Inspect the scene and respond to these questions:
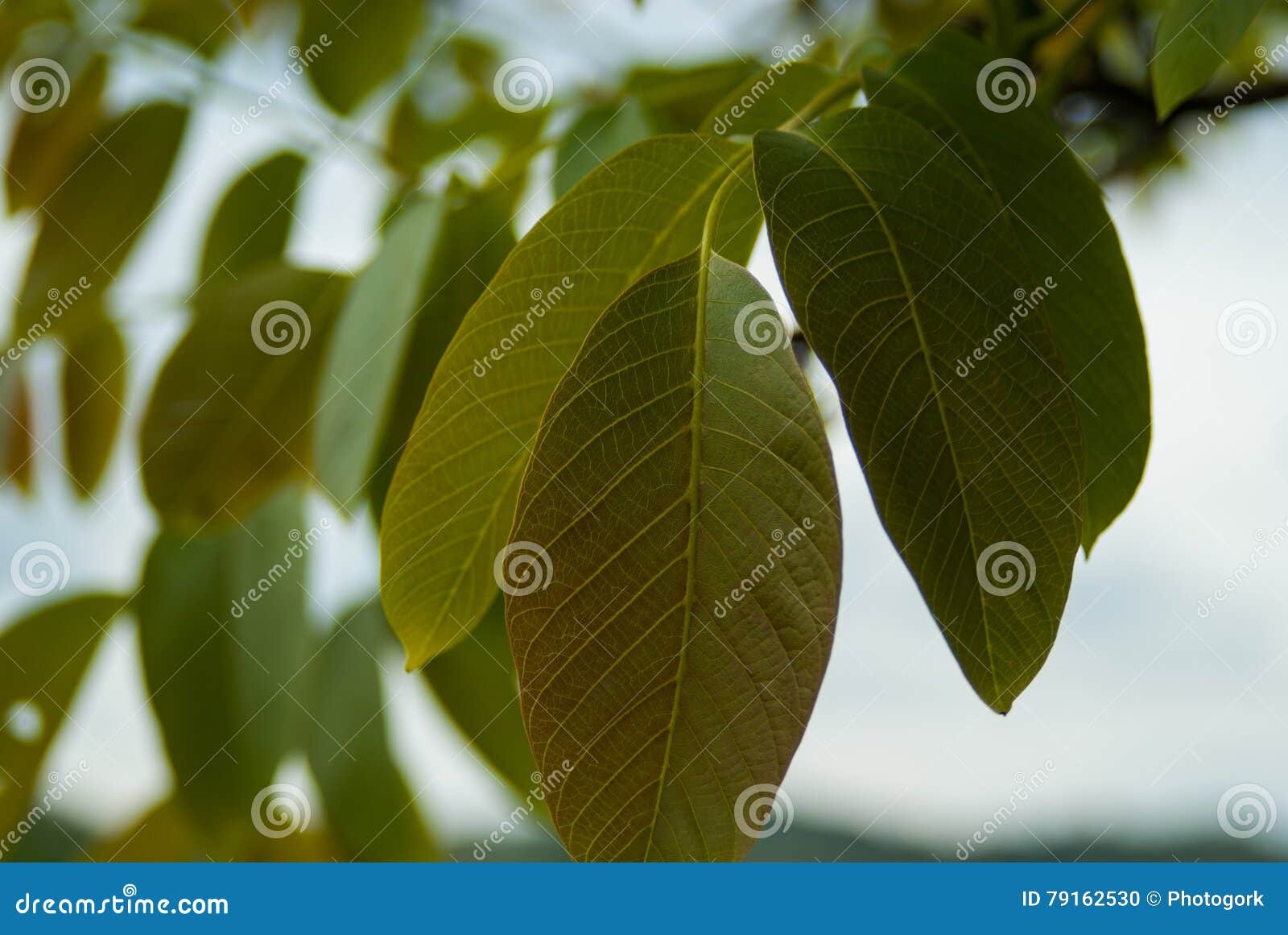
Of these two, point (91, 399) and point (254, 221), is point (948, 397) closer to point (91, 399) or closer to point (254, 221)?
point (254, 221)

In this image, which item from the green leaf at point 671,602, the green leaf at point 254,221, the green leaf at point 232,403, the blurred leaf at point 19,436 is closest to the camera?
the green leaf at point 671,602

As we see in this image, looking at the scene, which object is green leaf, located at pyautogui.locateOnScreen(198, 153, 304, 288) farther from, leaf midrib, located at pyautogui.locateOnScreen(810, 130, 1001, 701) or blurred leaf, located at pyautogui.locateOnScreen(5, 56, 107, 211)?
leaf midrib, located at pyautogui.locateOnScreen(810, 130, 1001, 701)

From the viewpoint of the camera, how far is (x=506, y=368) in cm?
43

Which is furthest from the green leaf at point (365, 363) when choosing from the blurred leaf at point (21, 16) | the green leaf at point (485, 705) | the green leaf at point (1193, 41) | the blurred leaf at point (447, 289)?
the blurred leaf at point (21, 16)

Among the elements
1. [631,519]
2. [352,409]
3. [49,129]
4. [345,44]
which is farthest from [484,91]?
[631,519]

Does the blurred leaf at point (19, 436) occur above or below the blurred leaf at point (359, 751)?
below

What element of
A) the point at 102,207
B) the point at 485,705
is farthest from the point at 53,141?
the point at 485,705

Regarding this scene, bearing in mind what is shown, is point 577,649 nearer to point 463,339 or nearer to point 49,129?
point 463,339

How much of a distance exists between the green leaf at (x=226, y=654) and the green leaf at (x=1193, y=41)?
583mm

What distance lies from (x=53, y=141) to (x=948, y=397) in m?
0.78

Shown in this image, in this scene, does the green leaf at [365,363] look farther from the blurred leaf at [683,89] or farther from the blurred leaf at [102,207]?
the blurred leaf at [102,207]

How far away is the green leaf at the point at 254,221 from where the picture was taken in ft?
2.65

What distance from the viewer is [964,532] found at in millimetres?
338

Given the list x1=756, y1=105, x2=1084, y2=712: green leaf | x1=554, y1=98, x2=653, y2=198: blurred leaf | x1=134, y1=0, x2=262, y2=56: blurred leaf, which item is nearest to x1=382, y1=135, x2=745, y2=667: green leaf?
x1=756, y1=105, x2=1084, y2=712: green leaf
